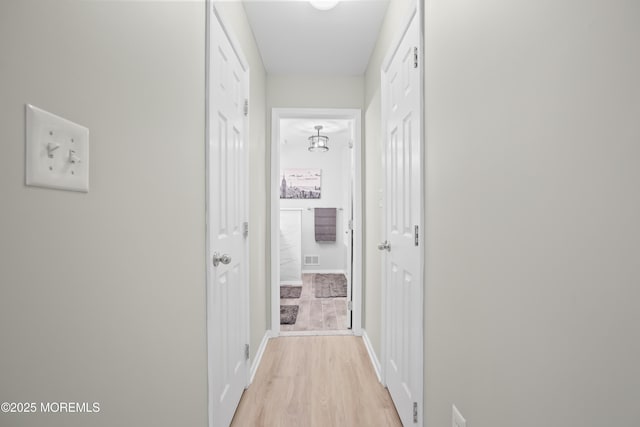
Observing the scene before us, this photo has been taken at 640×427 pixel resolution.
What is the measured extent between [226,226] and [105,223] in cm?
94

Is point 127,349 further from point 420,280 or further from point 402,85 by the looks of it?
point 402,85

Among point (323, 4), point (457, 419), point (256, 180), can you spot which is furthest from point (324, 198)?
point (457, 419)

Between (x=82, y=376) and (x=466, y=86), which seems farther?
(x=466, y=86)

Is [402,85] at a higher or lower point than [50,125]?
higher

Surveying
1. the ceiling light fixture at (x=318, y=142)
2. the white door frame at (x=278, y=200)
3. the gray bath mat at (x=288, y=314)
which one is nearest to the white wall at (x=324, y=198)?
the ceiling light fixture at (x=318, y=142)

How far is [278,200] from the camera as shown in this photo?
298 centimetres

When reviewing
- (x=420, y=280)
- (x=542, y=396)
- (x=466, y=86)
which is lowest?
(x=542, y=396)

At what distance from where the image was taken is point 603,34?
545mm

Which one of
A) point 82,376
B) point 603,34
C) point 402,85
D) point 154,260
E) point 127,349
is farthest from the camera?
point 402,85

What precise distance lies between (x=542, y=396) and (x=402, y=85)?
4.82 ft

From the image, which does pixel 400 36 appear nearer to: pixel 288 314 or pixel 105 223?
pixel 105 223

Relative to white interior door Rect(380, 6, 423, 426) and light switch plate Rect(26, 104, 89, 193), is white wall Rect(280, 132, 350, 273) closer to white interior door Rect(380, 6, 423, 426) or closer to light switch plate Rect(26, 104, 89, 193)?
white interior door Rect(380, 6, 423, 426)

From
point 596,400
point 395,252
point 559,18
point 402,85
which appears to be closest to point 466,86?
point 559,18

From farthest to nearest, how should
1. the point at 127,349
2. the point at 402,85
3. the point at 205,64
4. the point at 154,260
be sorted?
1. the point at 402,85
2. the point at 205,64
3. the point at 154,260
4. the point at 127,349
